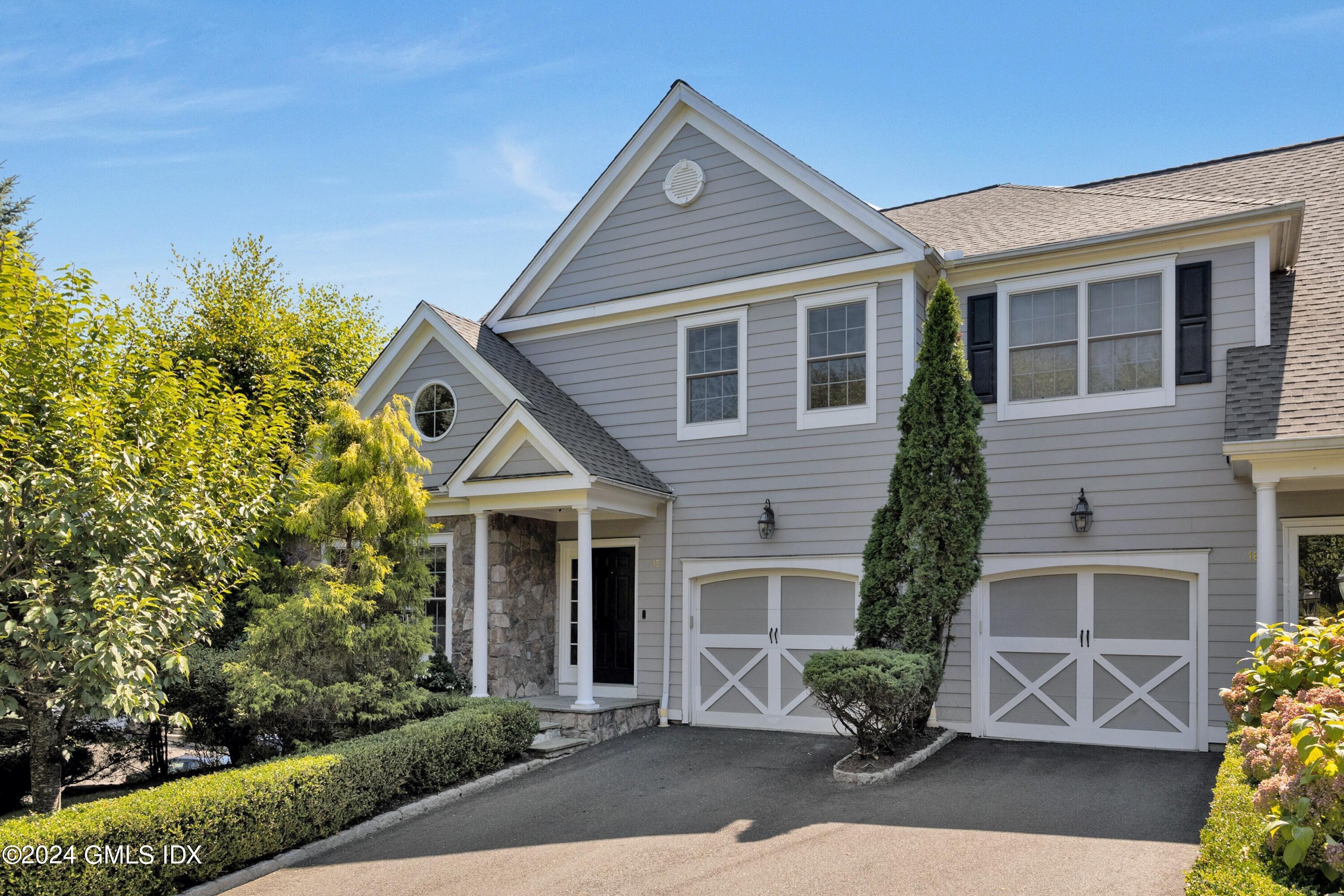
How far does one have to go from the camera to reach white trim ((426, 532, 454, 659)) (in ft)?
39.0

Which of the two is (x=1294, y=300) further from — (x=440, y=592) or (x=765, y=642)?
(x=440, y=592)

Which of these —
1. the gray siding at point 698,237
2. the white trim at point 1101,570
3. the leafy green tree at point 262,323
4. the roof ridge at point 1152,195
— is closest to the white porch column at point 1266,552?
the white trim at point 1101,570

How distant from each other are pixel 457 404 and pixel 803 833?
7.47 m

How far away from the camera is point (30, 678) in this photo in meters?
6.46

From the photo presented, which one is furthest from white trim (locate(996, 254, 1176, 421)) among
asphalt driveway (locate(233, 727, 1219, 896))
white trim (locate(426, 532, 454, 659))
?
white trim (locate(426, 532, 454, 659))

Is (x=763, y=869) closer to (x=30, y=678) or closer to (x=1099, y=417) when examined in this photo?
(x=30, y=678)

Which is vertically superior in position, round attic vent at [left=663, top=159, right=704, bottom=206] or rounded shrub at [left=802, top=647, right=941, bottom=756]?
round attic vent at [left=663, top=159, right=704, bottom=206]

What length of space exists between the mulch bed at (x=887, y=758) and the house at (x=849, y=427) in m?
1.04

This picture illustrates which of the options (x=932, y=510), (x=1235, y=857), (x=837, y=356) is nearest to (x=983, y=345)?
(x=837, y=356)

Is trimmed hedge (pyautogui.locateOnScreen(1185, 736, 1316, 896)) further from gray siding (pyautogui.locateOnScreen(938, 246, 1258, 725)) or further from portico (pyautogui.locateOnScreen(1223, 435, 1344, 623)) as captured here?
gray siding (pyautogui.locateOnScreen(938, 246, 1258, 725))

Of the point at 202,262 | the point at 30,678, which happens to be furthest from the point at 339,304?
the point at 30,678

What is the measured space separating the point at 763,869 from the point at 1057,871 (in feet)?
5.98

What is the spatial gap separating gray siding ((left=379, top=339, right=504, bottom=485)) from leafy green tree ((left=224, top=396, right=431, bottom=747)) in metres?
2.46

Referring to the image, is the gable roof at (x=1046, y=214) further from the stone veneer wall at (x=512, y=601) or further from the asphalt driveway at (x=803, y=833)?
the stone veneer wall at (x=512, y=601)
